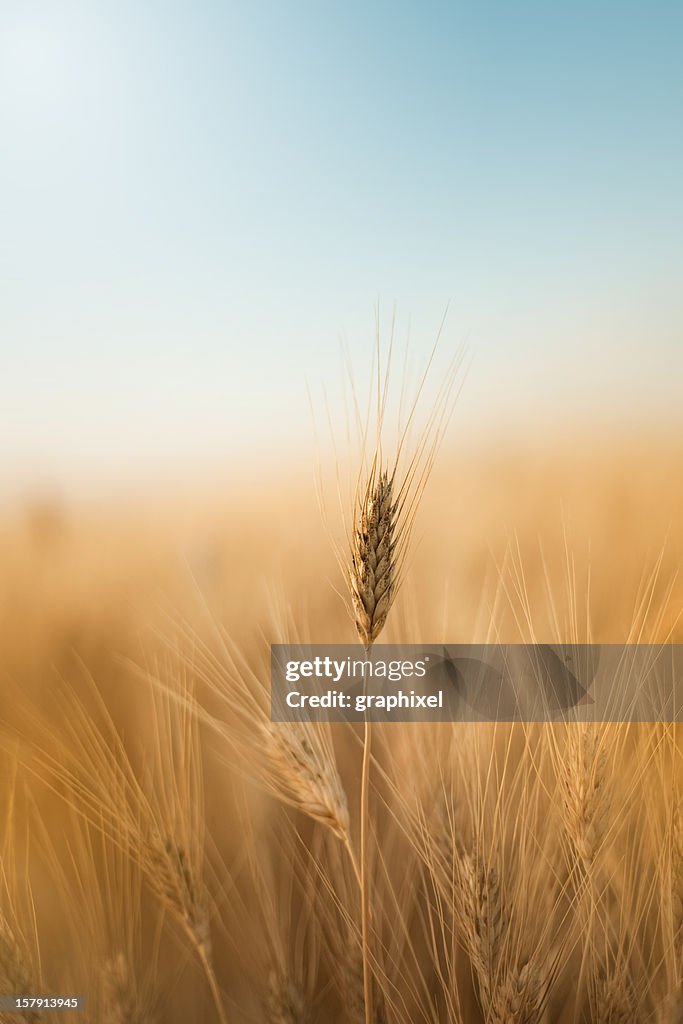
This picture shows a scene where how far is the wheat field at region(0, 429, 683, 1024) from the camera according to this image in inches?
38.8

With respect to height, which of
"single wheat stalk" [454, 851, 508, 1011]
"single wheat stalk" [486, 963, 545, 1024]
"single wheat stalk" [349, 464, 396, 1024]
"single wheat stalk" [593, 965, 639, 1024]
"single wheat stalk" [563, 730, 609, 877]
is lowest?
"single wheat stalk" [593, 965, 639, 1024]

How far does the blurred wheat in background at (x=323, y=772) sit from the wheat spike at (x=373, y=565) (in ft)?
0.04

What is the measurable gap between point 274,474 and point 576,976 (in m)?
0.90

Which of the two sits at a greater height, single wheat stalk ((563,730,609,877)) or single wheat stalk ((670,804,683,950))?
single wheat stalk ((563,730,609,877))

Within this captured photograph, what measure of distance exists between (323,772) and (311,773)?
17 mm

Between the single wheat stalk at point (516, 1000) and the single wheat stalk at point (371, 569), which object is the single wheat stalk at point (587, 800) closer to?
the single wheat stalk at point (516, 1000)

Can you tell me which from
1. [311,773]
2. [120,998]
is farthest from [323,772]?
[120,998]

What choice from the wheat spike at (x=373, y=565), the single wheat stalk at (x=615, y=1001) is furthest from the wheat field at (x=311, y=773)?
the wheat spike at (x=373, y=565)

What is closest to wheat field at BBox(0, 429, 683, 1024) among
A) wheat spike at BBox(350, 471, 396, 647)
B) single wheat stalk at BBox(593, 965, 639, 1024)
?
single wheat stalk at BBox(593, 965, 639, 1024)

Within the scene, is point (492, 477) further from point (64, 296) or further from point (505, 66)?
point (64, 296)

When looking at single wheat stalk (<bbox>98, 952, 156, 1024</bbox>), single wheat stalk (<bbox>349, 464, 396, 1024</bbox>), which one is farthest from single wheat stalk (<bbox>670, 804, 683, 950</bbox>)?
single wheat stalk (<bbox>98, 952, 156, 1024</bbox>)

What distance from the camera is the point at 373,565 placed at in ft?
2.96

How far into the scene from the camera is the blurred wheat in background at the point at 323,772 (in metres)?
0.98

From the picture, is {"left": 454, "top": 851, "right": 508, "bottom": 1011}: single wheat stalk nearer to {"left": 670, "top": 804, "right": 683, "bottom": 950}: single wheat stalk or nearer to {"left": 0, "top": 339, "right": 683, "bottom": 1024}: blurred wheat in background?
{"left": 0, "top": 339, "right": 683, "bottom": 1024}: blurred wheat in background
